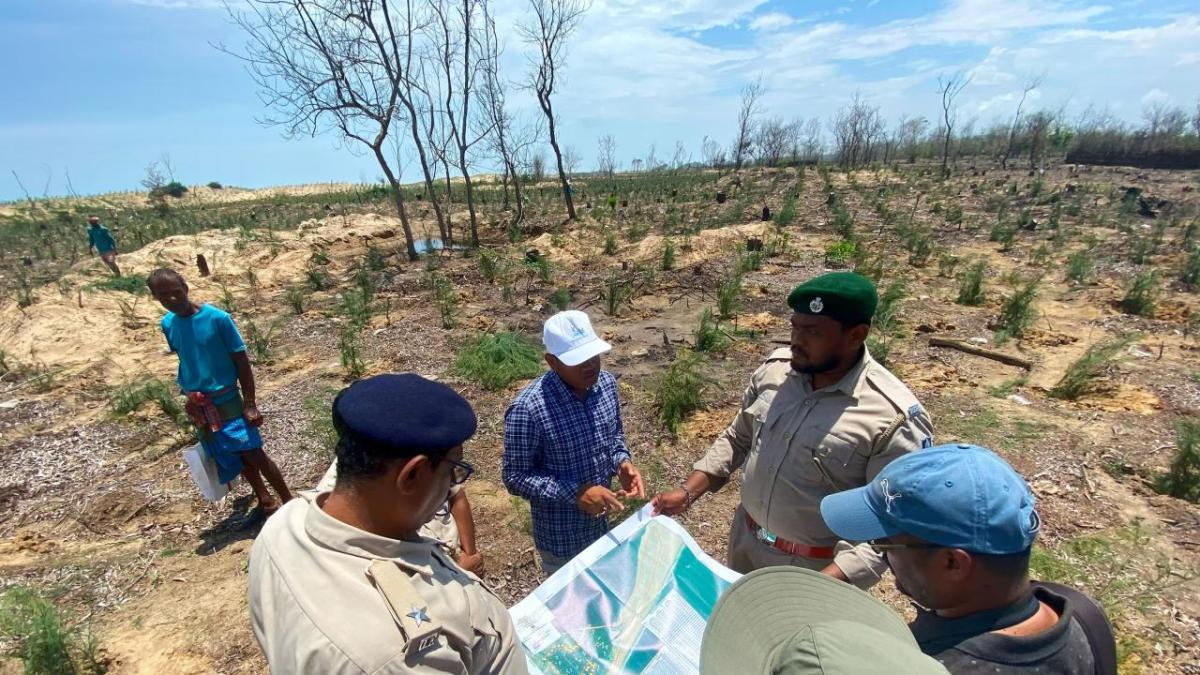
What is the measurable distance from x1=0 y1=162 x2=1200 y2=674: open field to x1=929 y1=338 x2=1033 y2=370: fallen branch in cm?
9

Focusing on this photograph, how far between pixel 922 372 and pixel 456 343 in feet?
16.7

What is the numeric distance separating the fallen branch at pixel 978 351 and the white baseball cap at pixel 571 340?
5261 millimetres

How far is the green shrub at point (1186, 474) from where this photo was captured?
10.8ft

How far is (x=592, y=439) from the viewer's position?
7.00 ft

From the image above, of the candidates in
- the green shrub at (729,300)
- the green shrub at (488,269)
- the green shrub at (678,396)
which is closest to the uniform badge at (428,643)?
the green shrub at (678,396)

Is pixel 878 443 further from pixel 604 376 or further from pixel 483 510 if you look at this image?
pixel 483 510

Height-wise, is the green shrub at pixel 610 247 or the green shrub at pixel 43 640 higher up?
the green shrub at pixel 610 247

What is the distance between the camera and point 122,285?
892 cm

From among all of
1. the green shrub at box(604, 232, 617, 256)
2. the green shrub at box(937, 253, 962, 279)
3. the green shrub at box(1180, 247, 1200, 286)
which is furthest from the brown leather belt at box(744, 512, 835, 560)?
the green shrub at box(604, 232, 617, 256)

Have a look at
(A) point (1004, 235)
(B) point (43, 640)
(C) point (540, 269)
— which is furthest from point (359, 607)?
A: (A) point (1004, 235)

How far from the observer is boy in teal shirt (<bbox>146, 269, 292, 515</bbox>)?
3104 mm

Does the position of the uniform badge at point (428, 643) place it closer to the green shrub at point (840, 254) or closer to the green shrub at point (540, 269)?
the green shrub at point (540, 269)

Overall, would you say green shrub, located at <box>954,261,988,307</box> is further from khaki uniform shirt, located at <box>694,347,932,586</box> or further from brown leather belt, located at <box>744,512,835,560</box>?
brown leather belt, located at <box>744,512,835,560</box>

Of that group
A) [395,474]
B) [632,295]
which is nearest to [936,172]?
[632,295]
